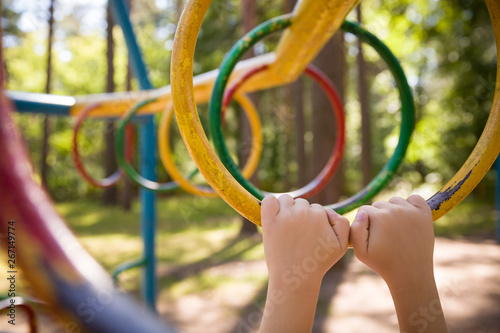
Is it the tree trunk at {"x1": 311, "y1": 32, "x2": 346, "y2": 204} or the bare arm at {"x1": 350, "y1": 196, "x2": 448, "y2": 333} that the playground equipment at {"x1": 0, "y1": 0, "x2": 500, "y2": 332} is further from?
the tree trunk at {"x1": 311, "y1": 32, "x2": 346, "y2": 204}

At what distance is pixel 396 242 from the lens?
2.20 feet

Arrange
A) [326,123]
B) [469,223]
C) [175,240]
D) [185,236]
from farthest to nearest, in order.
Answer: [469,223], [185,236], [175,240], [326,123]

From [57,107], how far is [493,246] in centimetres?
572

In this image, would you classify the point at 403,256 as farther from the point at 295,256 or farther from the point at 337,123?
the point at 337,123

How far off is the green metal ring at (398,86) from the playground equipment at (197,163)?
33 mm

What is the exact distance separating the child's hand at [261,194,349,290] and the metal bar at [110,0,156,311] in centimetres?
211

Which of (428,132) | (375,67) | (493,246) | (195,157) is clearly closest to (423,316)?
(195,157)

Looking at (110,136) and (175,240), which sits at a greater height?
(110,136)

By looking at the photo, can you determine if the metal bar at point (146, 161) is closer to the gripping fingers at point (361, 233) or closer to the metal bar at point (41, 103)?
the metal bar at point (41, 103)

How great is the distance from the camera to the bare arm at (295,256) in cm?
63

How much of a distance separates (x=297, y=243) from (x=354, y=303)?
3232 mm

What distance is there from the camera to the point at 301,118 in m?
7.51

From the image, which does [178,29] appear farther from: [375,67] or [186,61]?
[375,67]

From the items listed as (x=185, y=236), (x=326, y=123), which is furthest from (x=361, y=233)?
(x=185, y=236)
